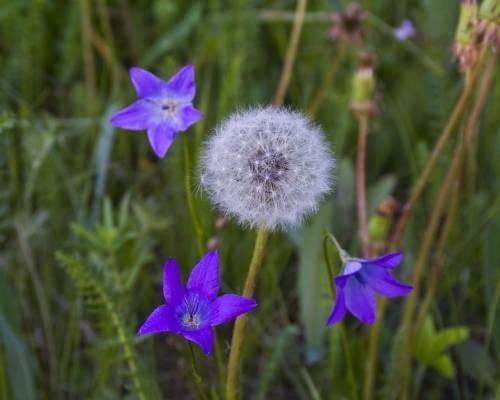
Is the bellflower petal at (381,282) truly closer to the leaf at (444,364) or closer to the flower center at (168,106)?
the flower center at (168,106)

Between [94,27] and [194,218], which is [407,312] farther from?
[94,27]

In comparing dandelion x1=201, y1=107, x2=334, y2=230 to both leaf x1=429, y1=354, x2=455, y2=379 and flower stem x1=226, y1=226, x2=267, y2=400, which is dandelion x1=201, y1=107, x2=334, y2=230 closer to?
flower stem x1=226, y1=226, x2=267, y2=400

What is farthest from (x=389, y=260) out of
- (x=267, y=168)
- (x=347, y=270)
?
(x=267, y=168)

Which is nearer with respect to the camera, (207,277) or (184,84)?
(207,277)

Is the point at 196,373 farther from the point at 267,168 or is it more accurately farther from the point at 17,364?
the point at 17,364

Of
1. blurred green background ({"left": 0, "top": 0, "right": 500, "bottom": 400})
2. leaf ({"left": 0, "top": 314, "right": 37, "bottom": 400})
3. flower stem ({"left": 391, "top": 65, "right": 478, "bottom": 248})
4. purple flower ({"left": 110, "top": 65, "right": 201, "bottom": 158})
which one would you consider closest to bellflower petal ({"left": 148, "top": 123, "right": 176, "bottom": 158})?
purple flower ({"left": 110, "top": 65, "right": 201, "bottom": 158})

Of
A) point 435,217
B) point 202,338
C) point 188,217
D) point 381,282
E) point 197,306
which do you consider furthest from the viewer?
point 188,217

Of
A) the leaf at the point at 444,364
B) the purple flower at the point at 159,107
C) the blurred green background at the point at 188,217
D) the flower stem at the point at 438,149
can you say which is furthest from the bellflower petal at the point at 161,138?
the leaf at the point at 444,364
